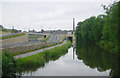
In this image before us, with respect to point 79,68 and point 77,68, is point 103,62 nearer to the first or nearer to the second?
point 79,68

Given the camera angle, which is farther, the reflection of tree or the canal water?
the reflection of tree

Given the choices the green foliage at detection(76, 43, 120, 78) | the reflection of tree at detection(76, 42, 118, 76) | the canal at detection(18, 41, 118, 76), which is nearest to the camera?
the canal at detection(18, 41, 118, 76)

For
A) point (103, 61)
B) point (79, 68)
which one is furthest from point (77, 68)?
point (103, 61)

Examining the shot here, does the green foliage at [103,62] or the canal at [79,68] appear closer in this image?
the canal at [79,68]

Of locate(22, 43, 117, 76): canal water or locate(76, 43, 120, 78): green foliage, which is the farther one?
locate(76, 43, 120, 78): green foliage

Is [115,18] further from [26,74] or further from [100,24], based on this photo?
[100,24]

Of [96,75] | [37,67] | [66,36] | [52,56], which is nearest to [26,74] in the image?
[37,67]

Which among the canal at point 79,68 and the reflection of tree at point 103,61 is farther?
the reflection of tree at point 103,61

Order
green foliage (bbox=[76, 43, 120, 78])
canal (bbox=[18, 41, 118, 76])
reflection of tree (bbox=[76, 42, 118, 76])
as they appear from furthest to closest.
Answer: reflection of tree (bbox=[76, 42, 118, 76]), green foliage (bbox=[76, 43, 120, 78]), canal (bbox=[18, 41, 118, 76])

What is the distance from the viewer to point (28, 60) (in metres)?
19.5

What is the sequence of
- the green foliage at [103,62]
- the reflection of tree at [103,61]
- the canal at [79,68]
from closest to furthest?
the canal at [79,68] → the green foliage at [103,62] → the reflection of tree at [103,61]

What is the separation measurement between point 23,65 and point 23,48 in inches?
302

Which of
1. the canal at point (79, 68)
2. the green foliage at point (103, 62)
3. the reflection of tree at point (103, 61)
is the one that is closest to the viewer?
the canal at point (79, 68)

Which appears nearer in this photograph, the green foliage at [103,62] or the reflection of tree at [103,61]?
the green foliage at [103,62]
